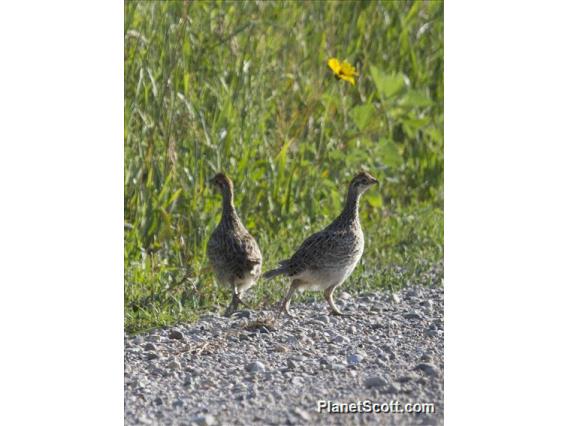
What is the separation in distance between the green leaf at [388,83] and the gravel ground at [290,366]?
2494 millimetres

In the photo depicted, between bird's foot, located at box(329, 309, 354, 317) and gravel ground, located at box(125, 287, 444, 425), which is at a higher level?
gravel ground, located at box(125, 287, 444, 425)

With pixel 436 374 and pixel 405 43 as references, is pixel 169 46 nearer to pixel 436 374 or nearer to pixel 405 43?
pixel 405 43

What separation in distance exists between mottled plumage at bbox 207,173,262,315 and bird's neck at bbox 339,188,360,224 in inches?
26.7

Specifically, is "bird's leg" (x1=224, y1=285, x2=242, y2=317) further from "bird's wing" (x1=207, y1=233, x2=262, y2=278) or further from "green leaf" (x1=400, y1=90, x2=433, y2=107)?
"green leaf" (x1=400, y1=90, x2=433, y2=107)

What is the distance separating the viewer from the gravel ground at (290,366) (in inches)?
258

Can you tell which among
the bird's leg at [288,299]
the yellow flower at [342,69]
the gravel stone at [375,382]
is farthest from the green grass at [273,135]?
the gravel stone at [375,382]

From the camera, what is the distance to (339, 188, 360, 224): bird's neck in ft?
27.7

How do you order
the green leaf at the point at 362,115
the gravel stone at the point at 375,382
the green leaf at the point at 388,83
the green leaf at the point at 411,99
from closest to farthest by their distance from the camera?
the gravel stone at the point at 375,382 → the green leaf at the point at 362,115 → the green leaf at the point at 388,83 → the green leaf at the point at 411,99

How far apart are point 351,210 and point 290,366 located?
1697 millimetres

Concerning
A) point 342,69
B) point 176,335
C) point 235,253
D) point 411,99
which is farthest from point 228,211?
point 411,99

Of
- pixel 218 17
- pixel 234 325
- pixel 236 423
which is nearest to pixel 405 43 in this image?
pixel 218 17

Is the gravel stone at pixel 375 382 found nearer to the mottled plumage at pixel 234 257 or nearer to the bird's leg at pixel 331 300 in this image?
the bird's leg at pixel 331 300

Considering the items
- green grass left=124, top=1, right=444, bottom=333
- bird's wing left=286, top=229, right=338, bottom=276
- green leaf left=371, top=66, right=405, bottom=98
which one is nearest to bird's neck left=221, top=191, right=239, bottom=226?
green grass left=124, top=1, right=444, bottom=333

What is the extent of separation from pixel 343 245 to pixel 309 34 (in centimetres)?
287
